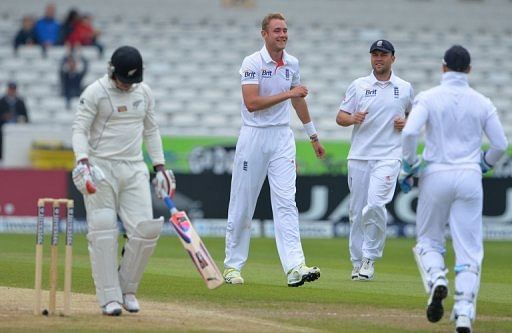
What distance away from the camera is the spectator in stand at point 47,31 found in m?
27.3

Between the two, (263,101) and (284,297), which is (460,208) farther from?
(263,101)

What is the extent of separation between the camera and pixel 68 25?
27250 mm

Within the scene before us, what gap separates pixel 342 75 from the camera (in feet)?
90.4

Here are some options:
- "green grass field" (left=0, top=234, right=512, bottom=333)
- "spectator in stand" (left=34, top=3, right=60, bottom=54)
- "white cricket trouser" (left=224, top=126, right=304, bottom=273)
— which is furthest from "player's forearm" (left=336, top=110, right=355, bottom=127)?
"spectator in stand" (left=34, top=3, right=60, bottom=54)

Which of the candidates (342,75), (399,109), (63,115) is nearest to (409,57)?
(342,75)

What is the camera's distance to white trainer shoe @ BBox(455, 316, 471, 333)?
28.1ft

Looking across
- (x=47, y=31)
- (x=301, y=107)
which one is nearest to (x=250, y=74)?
(x=301, y=107)

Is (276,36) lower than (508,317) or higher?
higher

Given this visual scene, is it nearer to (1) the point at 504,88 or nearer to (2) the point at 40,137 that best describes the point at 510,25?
(1) the point at 504,88

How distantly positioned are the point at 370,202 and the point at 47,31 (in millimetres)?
16130

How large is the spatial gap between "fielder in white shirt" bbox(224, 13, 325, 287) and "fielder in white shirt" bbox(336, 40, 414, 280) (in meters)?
0.84

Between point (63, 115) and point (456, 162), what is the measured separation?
17.1m

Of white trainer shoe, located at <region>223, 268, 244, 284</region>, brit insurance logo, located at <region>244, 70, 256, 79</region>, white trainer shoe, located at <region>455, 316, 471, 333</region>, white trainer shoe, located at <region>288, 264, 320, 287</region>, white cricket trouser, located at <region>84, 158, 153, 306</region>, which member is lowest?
white trainer shoe, located at <region>223, 268, 244, 284</region>

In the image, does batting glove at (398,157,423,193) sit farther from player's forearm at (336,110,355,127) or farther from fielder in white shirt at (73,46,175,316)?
player's forearm at (336,110,355,127)
